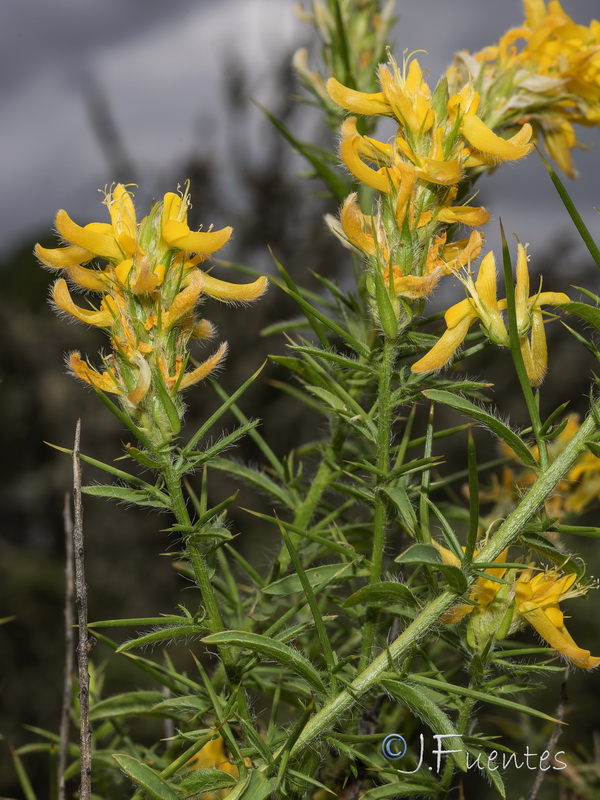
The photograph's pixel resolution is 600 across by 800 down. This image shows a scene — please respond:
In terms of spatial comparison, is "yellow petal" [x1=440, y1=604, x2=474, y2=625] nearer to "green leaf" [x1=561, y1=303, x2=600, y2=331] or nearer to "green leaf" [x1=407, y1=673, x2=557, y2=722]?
"green leaf" [x1=407, y1=673, x2=557, y2=722]

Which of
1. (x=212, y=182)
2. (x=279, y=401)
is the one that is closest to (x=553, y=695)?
(x=279, y=401)

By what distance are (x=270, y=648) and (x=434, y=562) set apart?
120mm

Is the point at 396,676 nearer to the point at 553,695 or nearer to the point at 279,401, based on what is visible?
the point at 553,695

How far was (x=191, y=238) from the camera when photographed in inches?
20.6

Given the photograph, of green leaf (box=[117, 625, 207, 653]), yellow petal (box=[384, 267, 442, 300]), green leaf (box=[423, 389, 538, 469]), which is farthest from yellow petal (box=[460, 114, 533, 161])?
green leaf (box=[117, 625, 207, 653])

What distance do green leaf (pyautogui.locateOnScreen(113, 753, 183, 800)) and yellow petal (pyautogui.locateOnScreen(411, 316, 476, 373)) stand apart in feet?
1.05

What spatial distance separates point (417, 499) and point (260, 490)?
0.57 ft

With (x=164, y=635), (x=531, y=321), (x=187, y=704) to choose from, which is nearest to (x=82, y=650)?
(x=164, y=635)

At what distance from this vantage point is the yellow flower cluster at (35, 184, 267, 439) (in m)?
0.51

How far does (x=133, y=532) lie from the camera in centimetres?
516

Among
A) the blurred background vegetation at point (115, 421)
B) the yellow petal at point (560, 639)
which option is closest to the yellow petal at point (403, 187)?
the yellow petal at point (560, 639)

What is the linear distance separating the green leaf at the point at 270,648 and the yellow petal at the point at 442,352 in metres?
0.22

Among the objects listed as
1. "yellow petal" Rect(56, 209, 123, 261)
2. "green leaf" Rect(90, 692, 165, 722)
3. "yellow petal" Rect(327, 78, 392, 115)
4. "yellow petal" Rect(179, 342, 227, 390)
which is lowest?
"green leaf" Rect(90, 692, 165, 722)

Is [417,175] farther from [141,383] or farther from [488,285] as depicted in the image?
[141,383]
